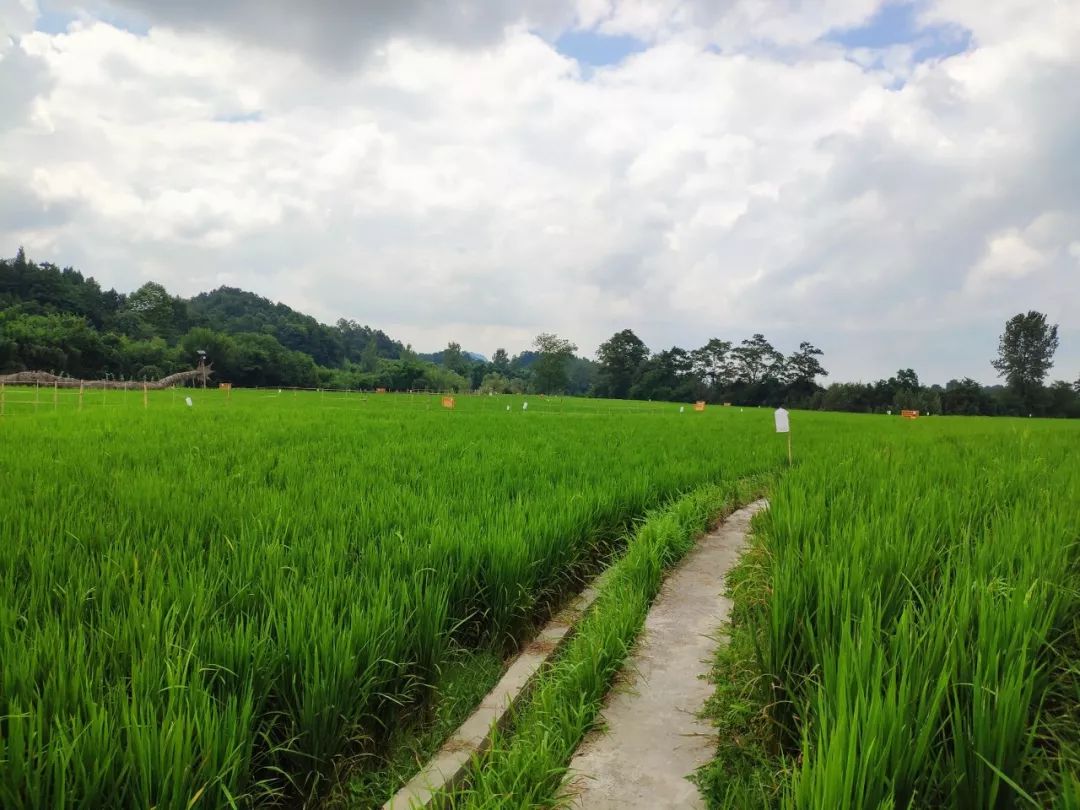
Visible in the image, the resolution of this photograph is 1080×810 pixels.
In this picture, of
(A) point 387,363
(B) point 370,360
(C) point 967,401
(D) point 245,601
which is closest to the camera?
(D) point 245,601

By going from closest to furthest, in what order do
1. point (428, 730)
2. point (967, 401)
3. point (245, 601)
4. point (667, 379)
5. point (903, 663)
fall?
point (903, 663)
point (428, 730)
point (245, 601)
point (967, 401)
point (667, 379)

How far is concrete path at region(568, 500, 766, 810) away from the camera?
190 cm

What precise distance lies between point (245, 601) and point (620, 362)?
270ft

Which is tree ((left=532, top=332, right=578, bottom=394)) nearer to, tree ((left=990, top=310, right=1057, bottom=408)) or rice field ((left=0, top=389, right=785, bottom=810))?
tree ((left=990, top=310, right=1057, bottom=408))

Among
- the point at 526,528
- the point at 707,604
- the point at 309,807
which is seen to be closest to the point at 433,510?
the point at 526,528

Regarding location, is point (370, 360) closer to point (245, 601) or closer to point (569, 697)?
point (245, 601)

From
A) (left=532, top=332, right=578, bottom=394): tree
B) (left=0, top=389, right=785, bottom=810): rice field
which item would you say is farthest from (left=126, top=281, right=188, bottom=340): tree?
(left=0, top=389, right=785, bottom=810): rice field

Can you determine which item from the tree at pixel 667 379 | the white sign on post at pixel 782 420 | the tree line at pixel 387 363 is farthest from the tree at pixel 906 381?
the white sign on post at pixel 782 420

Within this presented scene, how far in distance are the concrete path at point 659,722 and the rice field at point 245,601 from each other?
80cm

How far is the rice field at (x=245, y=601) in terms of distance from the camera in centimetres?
→ 158

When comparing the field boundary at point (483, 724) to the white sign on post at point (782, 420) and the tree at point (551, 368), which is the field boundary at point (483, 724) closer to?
the white sign on post at point (782, 420)

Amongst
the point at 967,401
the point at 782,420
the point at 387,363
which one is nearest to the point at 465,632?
the point at 782,420

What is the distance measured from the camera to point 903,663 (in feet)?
5.68

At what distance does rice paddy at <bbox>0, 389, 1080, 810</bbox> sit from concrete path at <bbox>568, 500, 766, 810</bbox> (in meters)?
0.10
